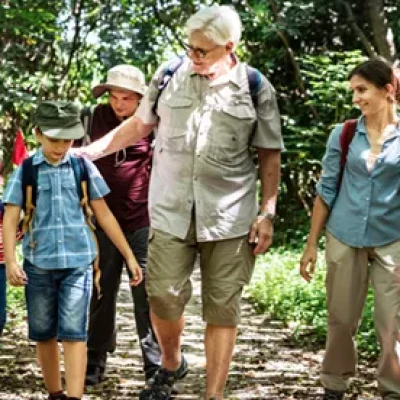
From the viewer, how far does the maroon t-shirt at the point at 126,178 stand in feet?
18.2

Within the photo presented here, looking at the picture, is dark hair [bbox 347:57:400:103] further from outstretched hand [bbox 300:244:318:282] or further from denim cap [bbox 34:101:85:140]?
denim cap [bbox 34:101:85:140]

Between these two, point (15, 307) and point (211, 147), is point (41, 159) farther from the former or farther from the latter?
point (15, 307)

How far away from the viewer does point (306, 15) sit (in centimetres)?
1233

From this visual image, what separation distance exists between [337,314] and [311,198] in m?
11.4

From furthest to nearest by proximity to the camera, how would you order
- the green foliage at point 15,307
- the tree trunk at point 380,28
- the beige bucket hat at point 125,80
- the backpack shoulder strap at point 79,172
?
the tree trunk at point 380,28 → the green foliage at point 15,307 → the beige bucket hat at point 125,80 → the backpack shoulder strap at point 79,172

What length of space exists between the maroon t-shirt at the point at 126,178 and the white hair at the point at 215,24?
1207 mm

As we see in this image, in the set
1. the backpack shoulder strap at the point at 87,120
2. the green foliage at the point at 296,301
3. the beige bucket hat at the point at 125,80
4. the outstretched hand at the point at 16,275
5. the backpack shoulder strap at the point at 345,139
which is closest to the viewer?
the outstretched hand at the point at 16,275

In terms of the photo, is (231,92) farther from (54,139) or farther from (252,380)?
(252,380)

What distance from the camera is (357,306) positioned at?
4.81m

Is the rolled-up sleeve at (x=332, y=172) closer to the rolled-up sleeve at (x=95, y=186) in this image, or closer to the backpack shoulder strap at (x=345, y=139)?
the backpack shoulder strap at (x=345, y=139)

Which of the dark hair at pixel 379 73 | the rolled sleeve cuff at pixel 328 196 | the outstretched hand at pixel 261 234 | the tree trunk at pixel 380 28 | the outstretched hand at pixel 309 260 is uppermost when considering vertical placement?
the tree trunk at pixel 380 28

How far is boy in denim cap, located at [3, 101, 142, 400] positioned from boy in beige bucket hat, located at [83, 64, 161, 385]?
0.89m

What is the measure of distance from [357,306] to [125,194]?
5.23 ft

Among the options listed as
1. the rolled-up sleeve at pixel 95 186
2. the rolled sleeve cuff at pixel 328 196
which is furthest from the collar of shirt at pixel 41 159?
the rolled sleeve cuff at pixel 328 196
